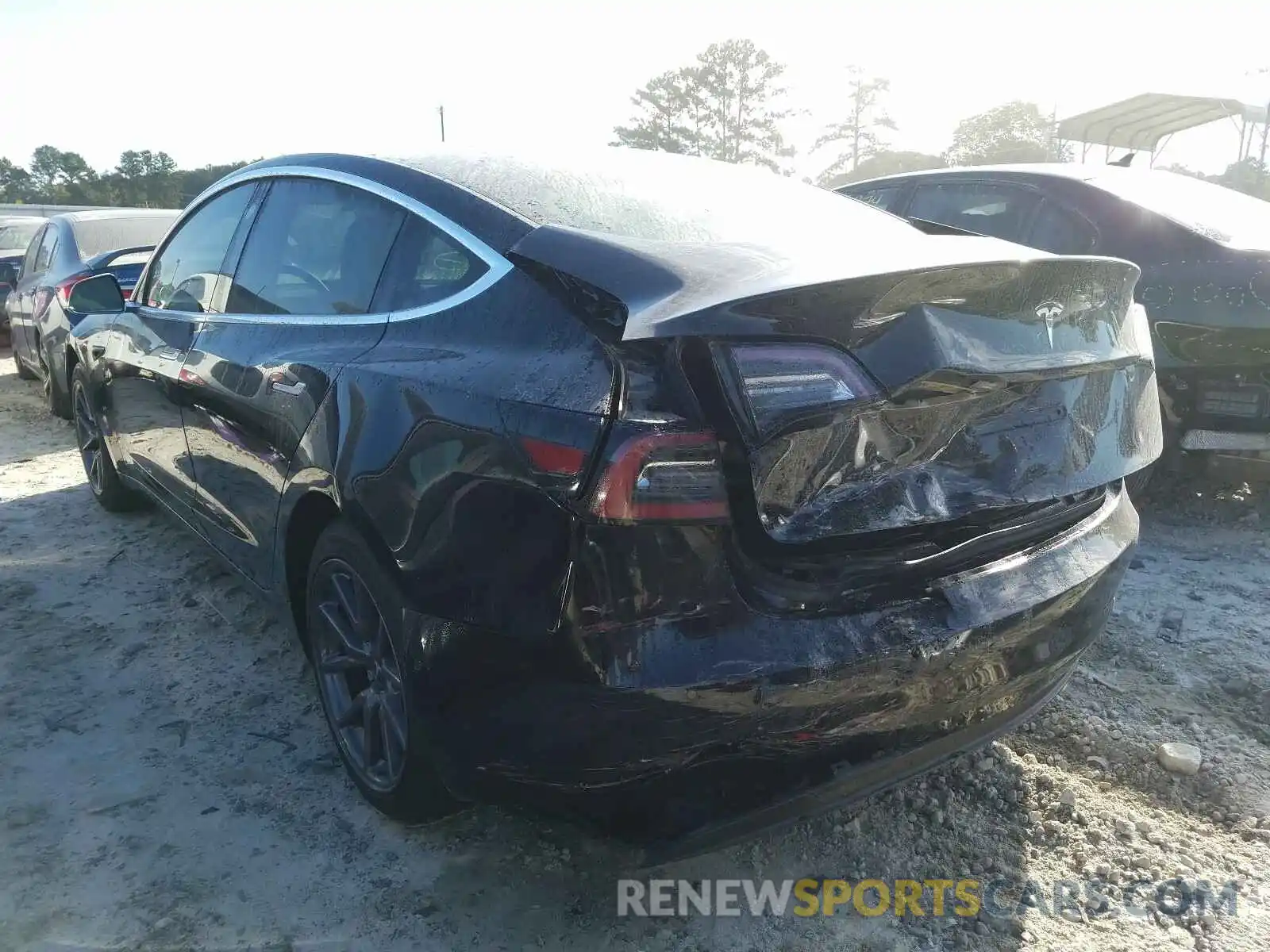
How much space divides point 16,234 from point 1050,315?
1239 cm

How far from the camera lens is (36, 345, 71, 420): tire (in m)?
6.19

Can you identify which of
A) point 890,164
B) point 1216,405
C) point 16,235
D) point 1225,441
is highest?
point 890,164

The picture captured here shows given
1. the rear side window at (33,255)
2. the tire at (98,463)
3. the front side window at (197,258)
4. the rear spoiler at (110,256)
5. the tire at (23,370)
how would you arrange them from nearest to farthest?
the front side window at (197,258), the tire at (98,463), the rear spoiler at (110,256), the rear side window at (33,255), the tire at (23,370)

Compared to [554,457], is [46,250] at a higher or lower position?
higher

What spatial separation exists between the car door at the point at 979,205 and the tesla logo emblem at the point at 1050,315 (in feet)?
9.52

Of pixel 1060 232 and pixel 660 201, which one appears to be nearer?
pixel 660 201

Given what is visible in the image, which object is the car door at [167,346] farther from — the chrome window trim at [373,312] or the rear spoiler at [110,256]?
the rear spoiler at [110,256]

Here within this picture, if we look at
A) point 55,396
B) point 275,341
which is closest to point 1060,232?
point 275,341

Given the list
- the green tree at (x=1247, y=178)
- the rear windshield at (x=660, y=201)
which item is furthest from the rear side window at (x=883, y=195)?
the green tree at (x=1247, y=178)

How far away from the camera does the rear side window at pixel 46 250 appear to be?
769 centimetres

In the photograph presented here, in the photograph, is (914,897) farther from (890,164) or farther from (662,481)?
(890,164)

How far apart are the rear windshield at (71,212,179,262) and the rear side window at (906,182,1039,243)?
18.5 ft

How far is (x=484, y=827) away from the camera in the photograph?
2393 mm

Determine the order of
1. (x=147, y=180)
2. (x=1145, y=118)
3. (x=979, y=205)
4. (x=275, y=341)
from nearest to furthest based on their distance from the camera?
(x=275, y=341) → (x=979, y=205) → (x=1145, y=118) → (x=147, y=180)
